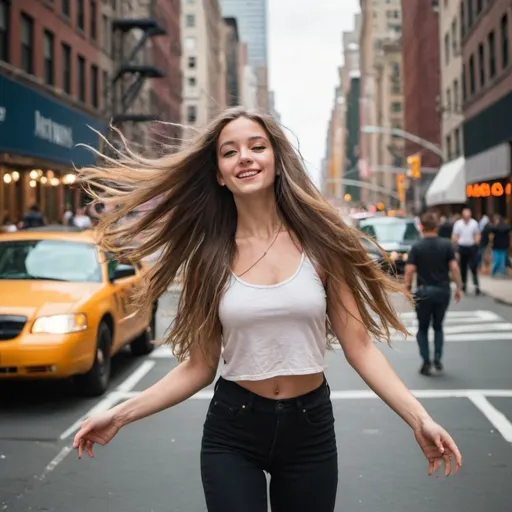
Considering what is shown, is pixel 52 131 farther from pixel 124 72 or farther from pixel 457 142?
pixel 457 142

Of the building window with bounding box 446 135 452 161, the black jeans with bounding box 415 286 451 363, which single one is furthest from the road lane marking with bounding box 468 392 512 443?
the building window with bounding box 446 135 452 161

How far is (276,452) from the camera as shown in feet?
10.4

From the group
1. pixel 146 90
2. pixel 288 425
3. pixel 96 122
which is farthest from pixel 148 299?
pixel 146 90

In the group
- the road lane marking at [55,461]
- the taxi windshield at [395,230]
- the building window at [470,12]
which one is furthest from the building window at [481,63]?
the road lane marking at [55,461]

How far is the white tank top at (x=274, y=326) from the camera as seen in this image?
3.21m

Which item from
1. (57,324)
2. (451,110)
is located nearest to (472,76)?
(451,110)

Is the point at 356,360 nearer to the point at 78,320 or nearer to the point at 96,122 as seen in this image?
the point at 78,320

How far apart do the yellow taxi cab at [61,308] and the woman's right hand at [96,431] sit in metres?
4.26

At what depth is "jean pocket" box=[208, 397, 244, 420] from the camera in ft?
10.4

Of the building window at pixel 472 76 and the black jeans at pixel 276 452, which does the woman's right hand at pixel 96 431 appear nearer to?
the black jeans at pixel 276 452

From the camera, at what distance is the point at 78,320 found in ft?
28.9

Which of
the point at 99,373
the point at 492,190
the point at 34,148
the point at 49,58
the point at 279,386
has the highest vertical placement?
the point at 49,58

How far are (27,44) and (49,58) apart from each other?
2.93 meters

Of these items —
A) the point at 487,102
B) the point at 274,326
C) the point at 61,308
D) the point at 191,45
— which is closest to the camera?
the point at 274,326
